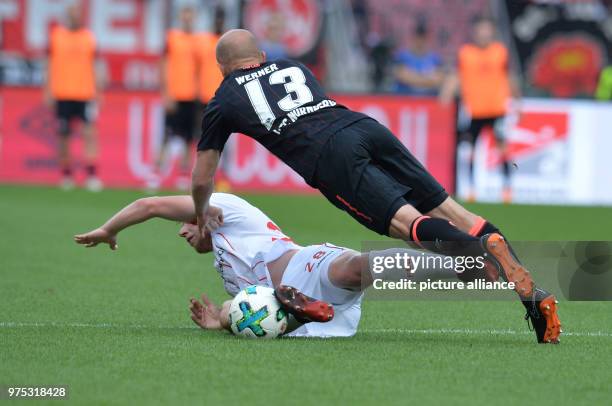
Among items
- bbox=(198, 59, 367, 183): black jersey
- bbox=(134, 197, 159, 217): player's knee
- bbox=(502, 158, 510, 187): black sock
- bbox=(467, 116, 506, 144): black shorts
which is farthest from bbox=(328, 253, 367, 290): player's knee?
bbox=(467, 116, 506, 144): black shorts

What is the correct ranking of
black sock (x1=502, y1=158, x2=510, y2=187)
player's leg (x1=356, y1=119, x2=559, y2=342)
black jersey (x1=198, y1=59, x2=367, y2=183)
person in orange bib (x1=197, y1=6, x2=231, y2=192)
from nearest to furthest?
player's leg (x1=356, y1=119, x2=559, y2=342)
black jersey (x1=198, y1=59, x2=367, y2=183)
black sock (x1=502, y1=158, x2=510, y2=187)
person in orange bib (x1=197, y1=6, x2=231, y2=192)

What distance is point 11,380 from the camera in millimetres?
5328

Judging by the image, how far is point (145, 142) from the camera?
19250mm

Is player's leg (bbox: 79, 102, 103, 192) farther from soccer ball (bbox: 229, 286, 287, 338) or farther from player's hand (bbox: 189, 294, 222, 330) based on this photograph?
soccer ball (bbox: 229, 286, 287, 338)

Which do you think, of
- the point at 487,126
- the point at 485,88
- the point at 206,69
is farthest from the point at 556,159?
the point at 206,69

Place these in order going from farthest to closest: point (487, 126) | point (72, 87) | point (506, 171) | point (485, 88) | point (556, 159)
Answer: point (72, 87)
point (485, 88)
point (487, 126)
point (556, 159)
point (506, 171)

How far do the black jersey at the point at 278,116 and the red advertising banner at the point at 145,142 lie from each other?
11.7 m

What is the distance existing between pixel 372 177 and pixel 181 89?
12.9 metres

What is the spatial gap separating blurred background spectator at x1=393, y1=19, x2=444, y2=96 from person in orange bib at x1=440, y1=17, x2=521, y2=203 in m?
2.08

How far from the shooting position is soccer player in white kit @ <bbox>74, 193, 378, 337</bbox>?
22.6ft

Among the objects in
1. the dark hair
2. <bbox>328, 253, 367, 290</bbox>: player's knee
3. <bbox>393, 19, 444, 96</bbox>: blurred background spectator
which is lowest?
<bbox>393, 19, 444, 96</bbox>: blurred background spectator

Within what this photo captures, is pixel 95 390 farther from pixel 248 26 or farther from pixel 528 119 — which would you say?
pixel 248 26

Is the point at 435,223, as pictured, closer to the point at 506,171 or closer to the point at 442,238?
the point at 442,238

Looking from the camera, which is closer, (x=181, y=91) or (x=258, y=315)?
(x=258, y=315)
